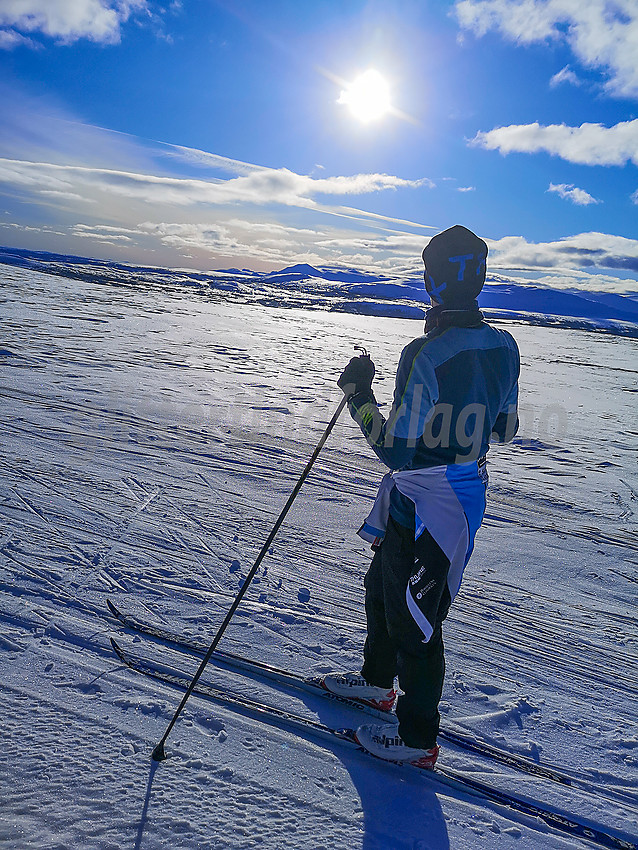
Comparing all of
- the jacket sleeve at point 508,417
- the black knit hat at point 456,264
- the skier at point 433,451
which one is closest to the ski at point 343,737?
the skier at point 433,451

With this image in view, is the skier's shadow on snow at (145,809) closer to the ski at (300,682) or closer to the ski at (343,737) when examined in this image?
the ski at (343,737)

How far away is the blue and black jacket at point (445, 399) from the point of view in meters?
1.70

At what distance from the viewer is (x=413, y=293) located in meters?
97.9

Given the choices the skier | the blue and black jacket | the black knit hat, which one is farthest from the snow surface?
the black knit hat

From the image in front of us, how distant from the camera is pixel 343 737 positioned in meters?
2.10

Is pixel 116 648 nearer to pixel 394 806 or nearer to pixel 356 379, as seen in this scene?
pixel 394 806

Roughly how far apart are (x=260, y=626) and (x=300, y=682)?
43cm

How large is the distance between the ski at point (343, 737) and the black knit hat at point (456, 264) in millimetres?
1785

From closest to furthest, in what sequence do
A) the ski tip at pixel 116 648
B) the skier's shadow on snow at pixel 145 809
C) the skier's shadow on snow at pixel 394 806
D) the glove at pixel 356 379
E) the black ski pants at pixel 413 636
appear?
the skier's shadow on snow at pixel 145 809, the skier's shadow on snow at pixel 394 806, the black ski pants at pixel 413 636, the glove at pixel 356 379, the ski tip at pixel 116 648

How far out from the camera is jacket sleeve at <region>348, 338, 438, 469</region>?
1687 mm

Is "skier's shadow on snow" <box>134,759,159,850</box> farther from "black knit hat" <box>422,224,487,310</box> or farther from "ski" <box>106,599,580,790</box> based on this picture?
"black knit hat" <box>422,224,487,310</box>

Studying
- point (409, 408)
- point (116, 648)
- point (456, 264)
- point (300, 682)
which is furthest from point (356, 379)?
point (116, 648)

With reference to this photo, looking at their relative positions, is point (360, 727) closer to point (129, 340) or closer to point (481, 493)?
point (481, 493)

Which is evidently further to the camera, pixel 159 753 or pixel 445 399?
pixel 159 753
